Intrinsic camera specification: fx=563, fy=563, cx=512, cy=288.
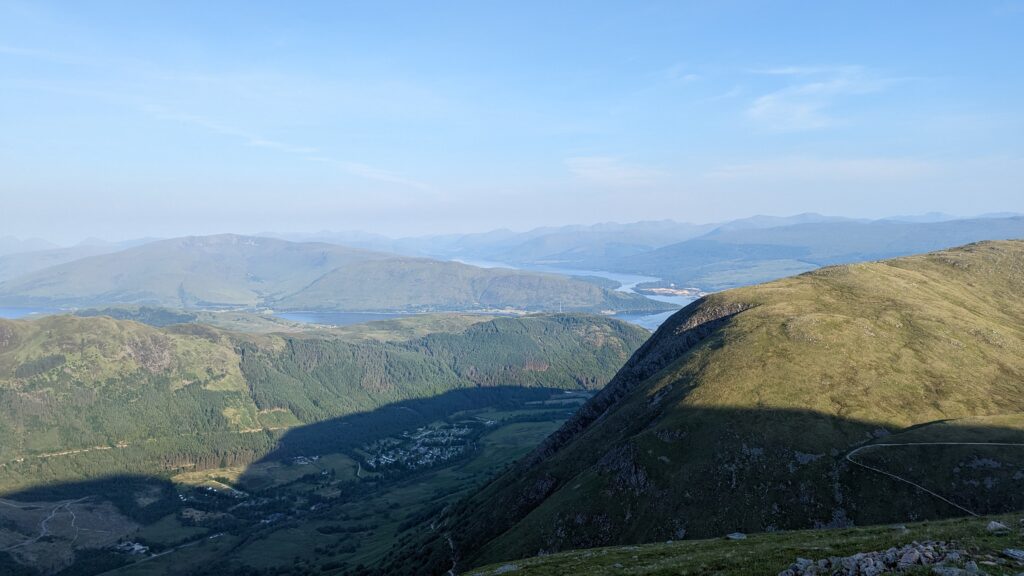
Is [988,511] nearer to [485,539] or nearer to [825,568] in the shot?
[825,568]

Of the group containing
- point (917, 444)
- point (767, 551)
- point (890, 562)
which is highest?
point (890, 562)

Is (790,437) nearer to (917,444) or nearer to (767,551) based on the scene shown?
(917,444)

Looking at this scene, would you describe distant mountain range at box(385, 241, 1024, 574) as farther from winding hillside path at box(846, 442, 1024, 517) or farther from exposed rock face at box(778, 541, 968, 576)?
exposed rock face at box(778, 541, 968, 576)

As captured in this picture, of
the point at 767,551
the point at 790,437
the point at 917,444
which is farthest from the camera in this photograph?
the point at 790,437

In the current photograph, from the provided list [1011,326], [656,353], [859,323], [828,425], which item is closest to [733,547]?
[828,425]

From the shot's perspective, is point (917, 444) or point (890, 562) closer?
point (890, 562)

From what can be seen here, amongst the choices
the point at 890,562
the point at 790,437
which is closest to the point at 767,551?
the point at 890,562

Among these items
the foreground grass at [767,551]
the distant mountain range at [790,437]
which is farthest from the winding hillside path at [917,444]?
the foreground grass at [767,551]
